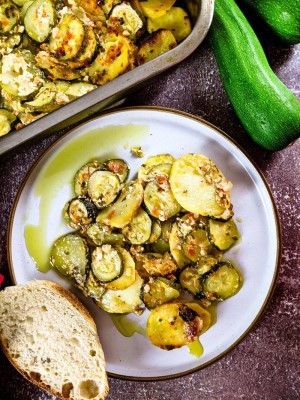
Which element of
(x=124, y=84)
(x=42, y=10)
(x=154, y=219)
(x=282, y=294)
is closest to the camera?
(x=124, y=84)

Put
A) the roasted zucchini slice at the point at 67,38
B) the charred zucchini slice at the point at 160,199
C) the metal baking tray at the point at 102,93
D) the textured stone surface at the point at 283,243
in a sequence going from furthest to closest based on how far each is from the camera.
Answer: the textured stone surface at the point at 283,243 < the charred zucchini slice at the point at 160,199 < the roasted zucchini slice at the point at 67,38 < the metal baking tray at the point at 102,93

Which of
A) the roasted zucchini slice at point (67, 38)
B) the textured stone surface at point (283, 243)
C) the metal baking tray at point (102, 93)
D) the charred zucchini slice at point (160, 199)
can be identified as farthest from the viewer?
the textured stone surface at point (283, 243)

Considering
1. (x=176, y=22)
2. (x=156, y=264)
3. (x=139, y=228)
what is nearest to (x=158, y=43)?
(x=176, y=22)

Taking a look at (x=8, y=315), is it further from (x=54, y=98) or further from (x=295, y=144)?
(x=295, y=144)

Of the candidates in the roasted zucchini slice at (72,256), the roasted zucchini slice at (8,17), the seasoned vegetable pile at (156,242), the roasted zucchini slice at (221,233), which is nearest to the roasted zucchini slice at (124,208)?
the seasoned vegetable pile at (156,242)

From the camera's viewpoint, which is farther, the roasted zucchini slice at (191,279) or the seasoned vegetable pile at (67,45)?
the roasted zucchini slice at (191,279)

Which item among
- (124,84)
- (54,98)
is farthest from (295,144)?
(54,98)

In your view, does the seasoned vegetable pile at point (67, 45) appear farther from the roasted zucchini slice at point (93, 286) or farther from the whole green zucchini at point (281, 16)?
the roasted zucchini slice at point (93, 286)
